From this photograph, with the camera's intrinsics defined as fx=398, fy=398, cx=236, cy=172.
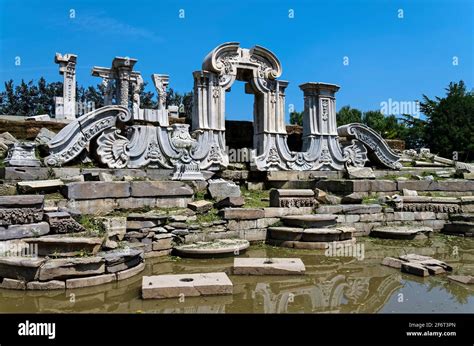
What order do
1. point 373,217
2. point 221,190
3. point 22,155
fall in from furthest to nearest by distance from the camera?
point 373,217 → point 221,190 → point 22,155

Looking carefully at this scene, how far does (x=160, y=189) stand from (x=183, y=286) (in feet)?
11.2

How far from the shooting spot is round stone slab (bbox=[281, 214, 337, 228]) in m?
7.74

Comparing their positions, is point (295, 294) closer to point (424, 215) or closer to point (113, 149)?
point (113, 149)

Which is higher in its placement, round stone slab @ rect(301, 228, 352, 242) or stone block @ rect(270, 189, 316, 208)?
stone block @ rect(270, 189, 316, 208)

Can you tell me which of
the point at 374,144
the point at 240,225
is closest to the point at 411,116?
the point at 374,144

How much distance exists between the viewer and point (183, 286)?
474 cm

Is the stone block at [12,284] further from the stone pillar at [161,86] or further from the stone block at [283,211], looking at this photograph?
the stone pillar at [161,86]

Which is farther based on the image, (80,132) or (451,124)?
(451,124)

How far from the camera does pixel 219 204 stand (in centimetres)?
815

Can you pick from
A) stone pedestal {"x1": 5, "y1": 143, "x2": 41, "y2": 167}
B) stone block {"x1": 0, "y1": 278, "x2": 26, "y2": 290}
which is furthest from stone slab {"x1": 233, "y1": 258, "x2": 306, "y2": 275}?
stone pedestal {"x1": 5, "y1": 143, "x2": 41, "y2": 167}

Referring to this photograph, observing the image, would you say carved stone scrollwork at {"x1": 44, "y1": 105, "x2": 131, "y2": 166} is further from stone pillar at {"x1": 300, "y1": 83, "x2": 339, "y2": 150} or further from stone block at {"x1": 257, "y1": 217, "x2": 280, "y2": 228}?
stone pillar at {"x1": 300, "y1": 83, "x2": 339, "y2": 150}

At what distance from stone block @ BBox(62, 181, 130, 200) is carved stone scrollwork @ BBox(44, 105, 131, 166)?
148cm
